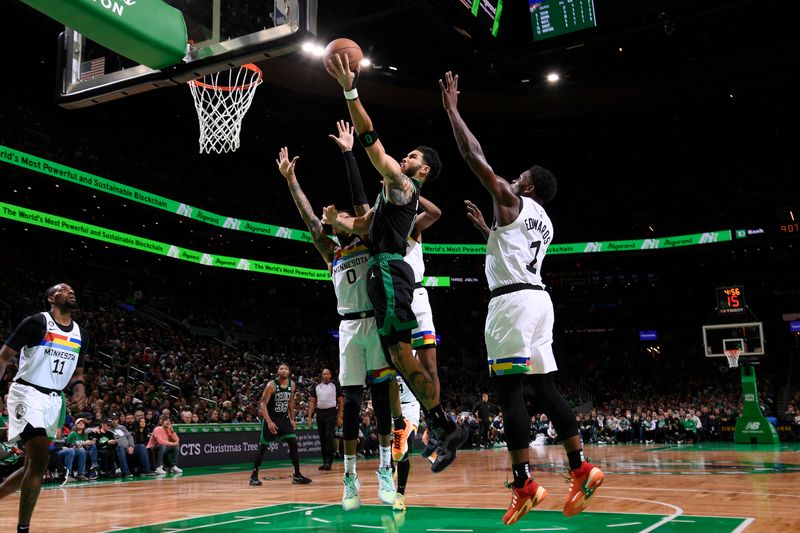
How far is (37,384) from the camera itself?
16.7ft

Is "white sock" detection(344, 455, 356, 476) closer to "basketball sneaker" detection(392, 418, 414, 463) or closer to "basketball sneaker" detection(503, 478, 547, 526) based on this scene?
"basketball sneaker" detection(392, 418, 414, 463)

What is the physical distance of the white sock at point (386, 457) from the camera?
17.8 feet

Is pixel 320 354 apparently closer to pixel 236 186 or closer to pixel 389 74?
pixel 236 186

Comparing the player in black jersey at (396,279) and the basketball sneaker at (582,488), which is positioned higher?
the player in black jersey at (396,279)

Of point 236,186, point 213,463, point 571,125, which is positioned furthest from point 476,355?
point 213,463

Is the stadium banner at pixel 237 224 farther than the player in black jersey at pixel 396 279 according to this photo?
Yes

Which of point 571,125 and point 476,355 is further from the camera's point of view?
point 476,355

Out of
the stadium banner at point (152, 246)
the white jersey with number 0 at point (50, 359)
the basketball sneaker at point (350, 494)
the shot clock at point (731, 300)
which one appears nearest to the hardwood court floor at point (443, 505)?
the basketball sneaker at point (350, 494)

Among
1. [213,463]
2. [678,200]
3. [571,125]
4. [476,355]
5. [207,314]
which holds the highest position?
[571,125]

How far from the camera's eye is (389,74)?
84.5 ft

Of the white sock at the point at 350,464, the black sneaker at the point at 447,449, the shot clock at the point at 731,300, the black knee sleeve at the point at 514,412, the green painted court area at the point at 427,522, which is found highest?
the shot clock at the point at 731,300

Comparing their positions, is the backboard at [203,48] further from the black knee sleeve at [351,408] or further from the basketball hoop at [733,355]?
the basketball hoop at [733,355]

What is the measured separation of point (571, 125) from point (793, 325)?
14703 millimetres

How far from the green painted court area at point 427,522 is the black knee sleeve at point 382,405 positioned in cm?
70
